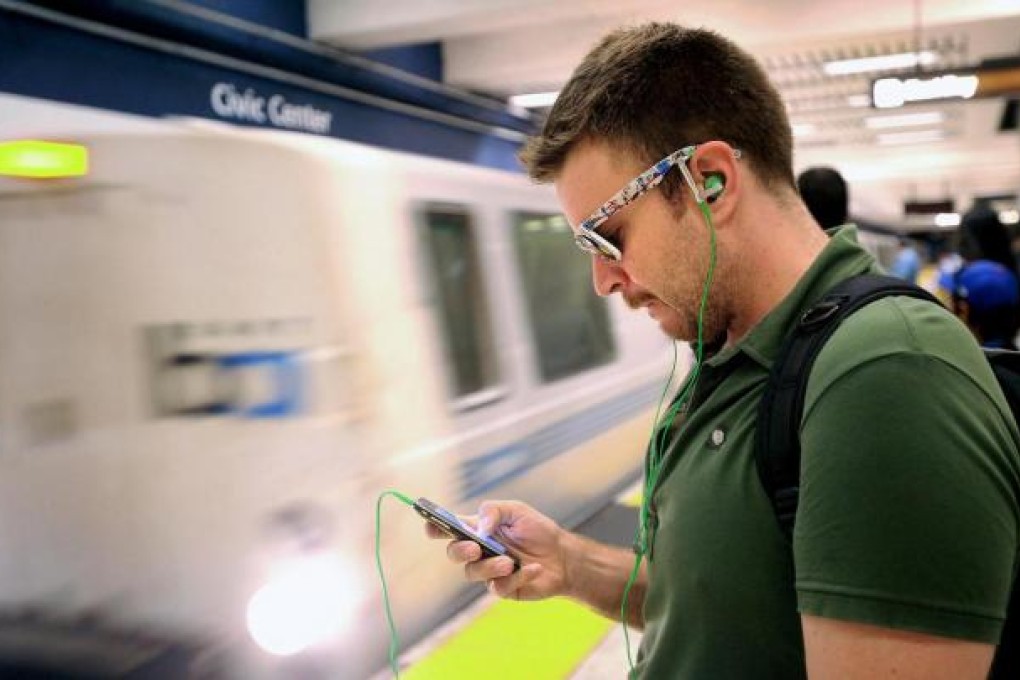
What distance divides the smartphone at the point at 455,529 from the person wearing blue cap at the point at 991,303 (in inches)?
104

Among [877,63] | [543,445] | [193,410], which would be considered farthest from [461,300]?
[877,63]

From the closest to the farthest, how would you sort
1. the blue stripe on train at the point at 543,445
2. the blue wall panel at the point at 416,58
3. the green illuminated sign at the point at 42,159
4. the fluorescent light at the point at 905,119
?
1. the green illuminated sign at the point at 42,159
2. the blue stripe on train at the point at 543,445
3. the blue wall panel at the point at 416,58
4. the fluorescent light at the point at 905,119

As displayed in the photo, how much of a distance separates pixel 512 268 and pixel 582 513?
1.64 m

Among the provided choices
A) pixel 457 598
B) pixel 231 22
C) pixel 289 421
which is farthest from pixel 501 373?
pixel 231 22

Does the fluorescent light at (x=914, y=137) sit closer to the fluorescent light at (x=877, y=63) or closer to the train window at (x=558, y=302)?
the fluorescent light at (x=877, y=63)

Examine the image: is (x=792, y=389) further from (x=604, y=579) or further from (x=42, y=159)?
(x=42, y=159)

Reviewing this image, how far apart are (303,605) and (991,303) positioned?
9.33ft

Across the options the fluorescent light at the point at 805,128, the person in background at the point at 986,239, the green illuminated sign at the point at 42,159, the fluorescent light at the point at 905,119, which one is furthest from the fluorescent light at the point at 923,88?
the fluorescent light at the point at 805,128

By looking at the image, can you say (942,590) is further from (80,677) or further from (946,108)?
(946,108)

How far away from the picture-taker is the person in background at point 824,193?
3.70m

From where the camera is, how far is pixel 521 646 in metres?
3.76

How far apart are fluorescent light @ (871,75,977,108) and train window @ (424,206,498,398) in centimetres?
374

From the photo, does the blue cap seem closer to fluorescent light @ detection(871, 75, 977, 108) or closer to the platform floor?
the platform floor

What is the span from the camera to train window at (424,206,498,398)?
4.08 meters
